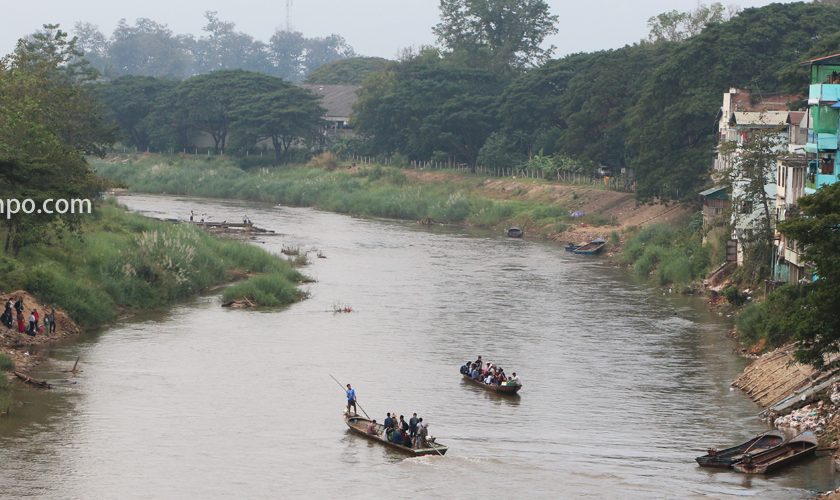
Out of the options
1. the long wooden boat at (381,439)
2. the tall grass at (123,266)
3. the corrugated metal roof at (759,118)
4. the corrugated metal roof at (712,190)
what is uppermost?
the corrugated metal roof at (759,118)

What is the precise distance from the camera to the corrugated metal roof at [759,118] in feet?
244

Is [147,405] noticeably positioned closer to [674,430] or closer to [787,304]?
[674,430]

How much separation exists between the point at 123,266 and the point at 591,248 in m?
39.4

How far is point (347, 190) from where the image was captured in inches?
4934

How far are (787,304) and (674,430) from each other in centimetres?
825

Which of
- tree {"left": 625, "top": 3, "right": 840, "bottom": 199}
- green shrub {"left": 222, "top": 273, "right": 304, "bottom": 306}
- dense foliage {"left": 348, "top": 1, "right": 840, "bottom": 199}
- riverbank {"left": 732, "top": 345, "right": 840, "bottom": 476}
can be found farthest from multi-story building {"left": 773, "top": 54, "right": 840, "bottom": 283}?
green shrub {"left": 222, "top": 273, "right": 304, "bottom": 306}

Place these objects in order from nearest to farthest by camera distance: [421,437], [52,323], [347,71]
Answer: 1. [421,437]
2. [52,323]
3. [347,71]

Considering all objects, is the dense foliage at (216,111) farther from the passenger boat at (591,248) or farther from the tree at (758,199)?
the tree at (758,199)

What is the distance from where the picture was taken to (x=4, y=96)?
73.4 meters

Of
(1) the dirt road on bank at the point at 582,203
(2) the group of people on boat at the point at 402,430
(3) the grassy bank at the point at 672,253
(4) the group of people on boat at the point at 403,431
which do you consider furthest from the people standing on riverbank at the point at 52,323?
(1) the dirt road on bank at the point at 582,203

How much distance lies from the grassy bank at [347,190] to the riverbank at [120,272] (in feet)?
98.8

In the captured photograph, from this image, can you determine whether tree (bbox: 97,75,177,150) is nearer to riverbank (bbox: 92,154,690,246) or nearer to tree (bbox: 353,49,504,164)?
riverbank (bbox: 92,154,690,246)

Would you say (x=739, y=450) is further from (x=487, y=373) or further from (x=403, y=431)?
(x=487, y=373)

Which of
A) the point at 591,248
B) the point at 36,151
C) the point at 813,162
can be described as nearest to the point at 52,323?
the point at 36,151
